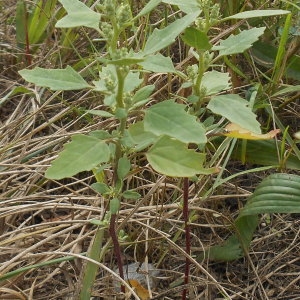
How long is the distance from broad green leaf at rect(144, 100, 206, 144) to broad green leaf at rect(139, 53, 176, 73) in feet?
0.25

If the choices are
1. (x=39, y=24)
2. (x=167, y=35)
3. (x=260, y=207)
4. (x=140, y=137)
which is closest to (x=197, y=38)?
(x=167, y=35)

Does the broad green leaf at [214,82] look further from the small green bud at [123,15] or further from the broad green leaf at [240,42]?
the small green bud at [123,15]

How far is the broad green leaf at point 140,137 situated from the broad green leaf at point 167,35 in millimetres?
147

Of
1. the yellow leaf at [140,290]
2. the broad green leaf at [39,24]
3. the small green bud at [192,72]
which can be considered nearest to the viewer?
the small green bud at [192,72]

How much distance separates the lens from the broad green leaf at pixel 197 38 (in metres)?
0.97

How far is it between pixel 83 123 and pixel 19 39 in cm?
49

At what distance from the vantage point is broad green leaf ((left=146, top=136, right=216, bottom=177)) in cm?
92

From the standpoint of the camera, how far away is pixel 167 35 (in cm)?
92

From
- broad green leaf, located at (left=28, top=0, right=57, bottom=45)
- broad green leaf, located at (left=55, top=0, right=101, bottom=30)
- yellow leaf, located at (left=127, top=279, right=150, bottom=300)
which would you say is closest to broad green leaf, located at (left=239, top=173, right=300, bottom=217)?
yellow leaf, located at (left=127, top=279, right=150, bottom=300)

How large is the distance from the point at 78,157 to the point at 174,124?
0.48ft

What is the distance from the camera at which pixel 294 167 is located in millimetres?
1503

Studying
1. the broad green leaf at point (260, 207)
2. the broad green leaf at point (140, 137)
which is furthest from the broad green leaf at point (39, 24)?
the broad green leaf at point (140, 137)

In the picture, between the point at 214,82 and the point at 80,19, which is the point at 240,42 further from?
the point at 80,19

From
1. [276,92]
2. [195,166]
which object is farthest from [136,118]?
[195,166]
